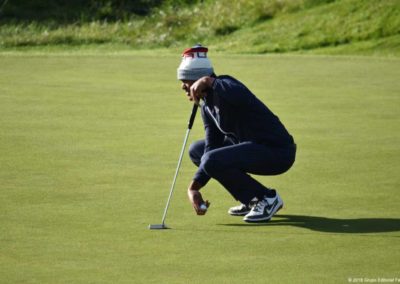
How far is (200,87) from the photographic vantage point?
7.75 meters

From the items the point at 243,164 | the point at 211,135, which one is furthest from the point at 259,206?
the point at 211,135

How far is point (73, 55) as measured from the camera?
23.9 meters

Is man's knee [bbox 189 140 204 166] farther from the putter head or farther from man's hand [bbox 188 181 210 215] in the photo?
the putter head

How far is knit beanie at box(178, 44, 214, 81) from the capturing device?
7914 millimetres

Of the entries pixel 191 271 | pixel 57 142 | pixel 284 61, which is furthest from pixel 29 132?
pixel 284 61

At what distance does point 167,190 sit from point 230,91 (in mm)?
1947

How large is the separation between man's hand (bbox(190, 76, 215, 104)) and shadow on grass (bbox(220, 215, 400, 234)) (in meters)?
1.00

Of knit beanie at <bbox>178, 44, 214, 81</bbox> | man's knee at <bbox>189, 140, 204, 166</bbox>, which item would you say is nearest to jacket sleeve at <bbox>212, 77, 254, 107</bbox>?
knit beanie at <bbox>178, 44, 214, 81</bbox>

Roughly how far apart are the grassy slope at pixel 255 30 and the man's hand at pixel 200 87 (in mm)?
16556

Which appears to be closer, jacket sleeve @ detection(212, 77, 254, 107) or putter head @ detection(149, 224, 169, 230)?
jacket sleeve @ detection(212, 77, 254, 107)

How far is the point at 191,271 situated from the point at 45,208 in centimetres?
235

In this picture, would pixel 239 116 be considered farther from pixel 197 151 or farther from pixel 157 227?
pixel 157 227

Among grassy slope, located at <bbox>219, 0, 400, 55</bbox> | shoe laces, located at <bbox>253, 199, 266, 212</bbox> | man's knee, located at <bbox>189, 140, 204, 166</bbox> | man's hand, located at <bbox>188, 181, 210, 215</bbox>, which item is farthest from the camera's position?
grassy slope, located at <bbox>219, 0, 400, 55</bbox>

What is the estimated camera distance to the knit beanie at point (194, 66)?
7.91 metres
